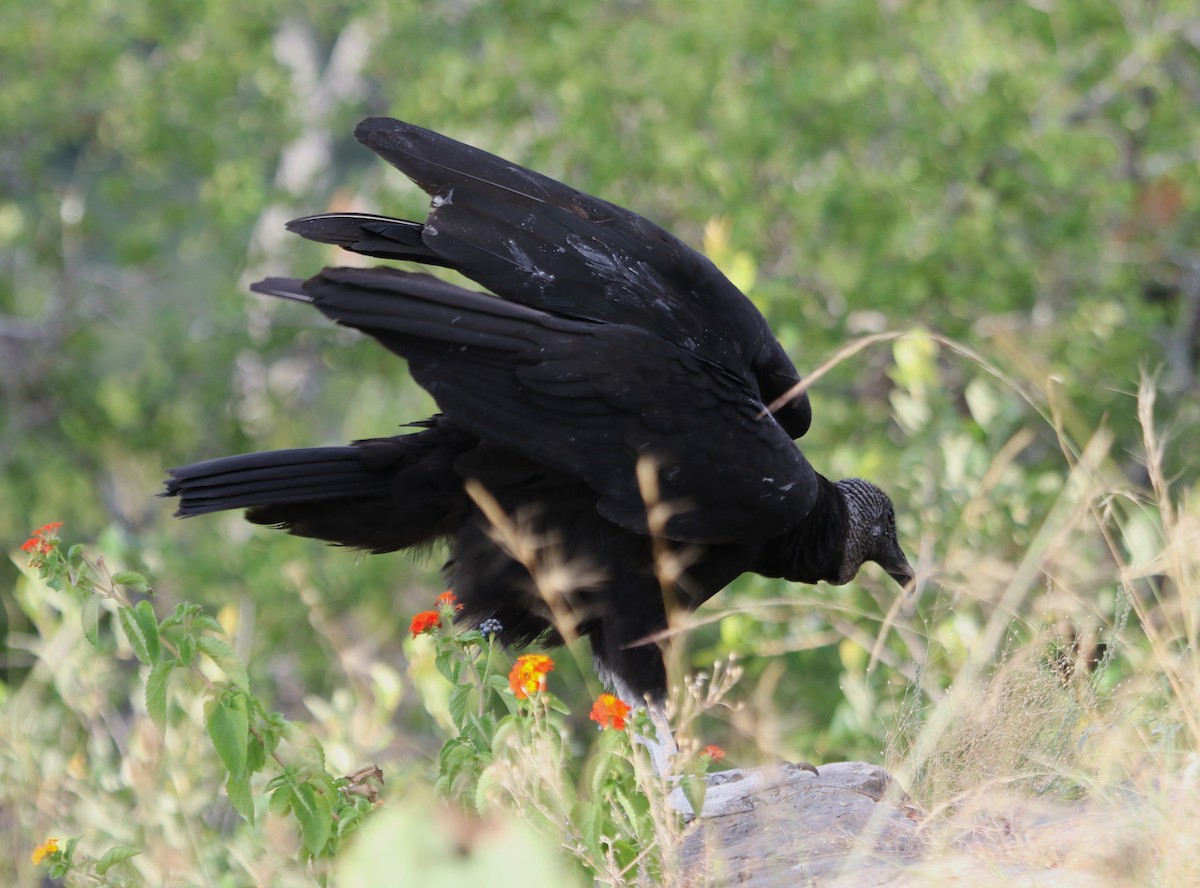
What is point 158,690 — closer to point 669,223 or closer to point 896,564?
point 896,564

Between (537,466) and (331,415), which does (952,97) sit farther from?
(331,415)

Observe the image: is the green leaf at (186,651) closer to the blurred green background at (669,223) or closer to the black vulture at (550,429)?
the black vulture at (550,429)

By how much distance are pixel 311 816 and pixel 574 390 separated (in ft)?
3.51

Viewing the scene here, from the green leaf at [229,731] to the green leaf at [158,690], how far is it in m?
0.08

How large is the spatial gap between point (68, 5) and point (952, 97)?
4.95 meters

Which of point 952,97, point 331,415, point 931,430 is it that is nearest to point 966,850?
point 931,430

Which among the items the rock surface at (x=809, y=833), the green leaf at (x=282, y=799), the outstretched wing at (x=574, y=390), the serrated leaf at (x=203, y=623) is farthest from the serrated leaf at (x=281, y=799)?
the outstretched wing at (x=574, y=390)

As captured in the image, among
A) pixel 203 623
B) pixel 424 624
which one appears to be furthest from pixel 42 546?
pixel 424 624

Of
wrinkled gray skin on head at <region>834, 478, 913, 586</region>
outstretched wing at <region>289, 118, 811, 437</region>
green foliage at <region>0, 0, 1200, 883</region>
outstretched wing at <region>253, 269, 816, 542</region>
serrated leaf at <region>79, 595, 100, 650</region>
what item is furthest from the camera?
green foliage at <region>0, 0, 1200, 883</region>

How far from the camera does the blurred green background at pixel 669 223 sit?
18.2ft

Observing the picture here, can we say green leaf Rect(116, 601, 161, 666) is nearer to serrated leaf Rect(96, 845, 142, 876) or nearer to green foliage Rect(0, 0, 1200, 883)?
serrated leaf Rect(96, 845, 142, 876)

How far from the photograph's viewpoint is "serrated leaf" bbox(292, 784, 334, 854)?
196 cm

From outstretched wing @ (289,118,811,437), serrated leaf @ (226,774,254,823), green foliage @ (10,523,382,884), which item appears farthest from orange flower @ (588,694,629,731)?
outstretched wing @ (289,118,811,437)

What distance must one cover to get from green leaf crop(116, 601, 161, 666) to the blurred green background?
1.92 metres
